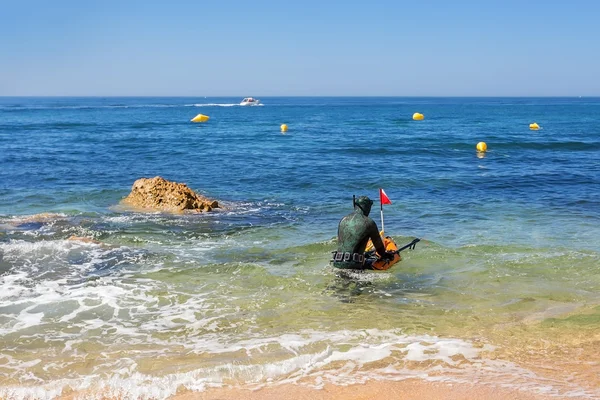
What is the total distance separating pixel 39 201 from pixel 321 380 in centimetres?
1497

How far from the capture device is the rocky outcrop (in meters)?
16.6

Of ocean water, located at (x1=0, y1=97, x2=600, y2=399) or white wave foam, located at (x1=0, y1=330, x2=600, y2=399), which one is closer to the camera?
white wave foam, located at (x1=0, y1=330, x2=600, y2=399)

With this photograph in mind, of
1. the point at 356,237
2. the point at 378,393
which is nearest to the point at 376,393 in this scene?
the point at 378,393

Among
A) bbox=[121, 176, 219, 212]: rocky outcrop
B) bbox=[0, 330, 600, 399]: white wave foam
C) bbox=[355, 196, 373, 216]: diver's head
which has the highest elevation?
bbox=[355, 196, 373, 216]: diver's head

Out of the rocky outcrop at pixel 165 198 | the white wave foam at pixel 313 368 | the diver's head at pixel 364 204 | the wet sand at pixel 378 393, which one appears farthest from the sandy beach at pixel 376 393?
the rocky outcrop at pixel 165 198

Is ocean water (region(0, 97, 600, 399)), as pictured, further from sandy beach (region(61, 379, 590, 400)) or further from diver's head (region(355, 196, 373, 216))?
diver's head (region(355, 196, 373, 216))

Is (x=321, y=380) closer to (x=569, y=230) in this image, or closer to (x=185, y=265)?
(x=185, y=265)

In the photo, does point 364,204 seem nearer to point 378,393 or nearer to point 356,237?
point 356,237

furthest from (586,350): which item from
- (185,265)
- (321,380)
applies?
(185,265)

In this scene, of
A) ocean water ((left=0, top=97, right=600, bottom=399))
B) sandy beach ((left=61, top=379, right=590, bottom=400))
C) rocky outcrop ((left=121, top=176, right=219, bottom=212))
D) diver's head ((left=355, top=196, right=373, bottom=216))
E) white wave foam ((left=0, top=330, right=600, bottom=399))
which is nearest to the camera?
sandy beach ((left=61, top=379, right=590, bottom=400))

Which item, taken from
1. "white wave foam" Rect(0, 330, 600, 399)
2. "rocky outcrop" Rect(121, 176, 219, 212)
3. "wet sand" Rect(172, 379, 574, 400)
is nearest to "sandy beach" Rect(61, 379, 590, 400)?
"wet sand" Rect(172, 379, 574, 400)

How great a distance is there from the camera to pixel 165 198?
16891 millimetres

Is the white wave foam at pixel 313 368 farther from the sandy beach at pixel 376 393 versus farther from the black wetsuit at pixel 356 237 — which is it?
the black wetsuit at pixel 356 237

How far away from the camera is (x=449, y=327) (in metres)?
8.20
